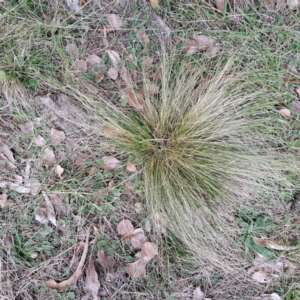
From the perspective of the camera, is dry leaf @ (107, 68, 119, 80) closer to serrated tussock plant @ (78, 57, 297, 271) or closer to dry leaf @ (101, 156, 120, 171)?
serrated tussock plant @ (78, 57, 297, 271)

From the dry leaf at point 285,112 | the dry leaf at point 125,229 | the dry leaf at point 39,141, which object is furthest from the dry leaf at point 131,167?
the dry leaf at point 285,112

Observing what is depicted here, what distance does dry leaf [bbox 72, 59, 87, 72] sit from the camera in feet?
7.25

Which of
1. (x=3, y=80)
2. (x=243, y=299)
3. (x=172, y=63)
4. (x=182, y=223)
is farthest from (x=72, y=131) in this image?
(x=243, y=299)

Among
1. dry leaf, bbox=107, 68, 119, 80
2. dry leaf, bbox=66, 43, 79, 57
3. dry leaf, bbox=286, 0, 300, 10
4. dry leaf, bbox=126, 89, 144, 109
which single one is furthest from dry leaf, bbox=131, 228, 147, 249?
dry leaf, bbox=286, 0, 300, 10

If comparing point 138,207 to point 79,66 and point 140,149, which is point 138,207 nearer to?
point 140,149

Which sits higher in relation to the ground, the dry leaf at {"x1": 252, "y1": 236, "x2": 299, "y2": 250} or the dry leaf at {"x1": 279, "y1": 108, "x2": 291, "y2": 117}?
the dry leaf at {"x1": 279, "y1": 108, "x2": 291, "y2": 117}

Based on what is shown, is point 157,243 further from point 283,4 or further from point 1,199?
point 283,4

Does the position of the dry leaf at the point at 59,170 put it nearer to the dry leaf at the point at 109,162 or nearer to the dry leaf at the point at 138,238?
the dry leaf at the point at 109,162

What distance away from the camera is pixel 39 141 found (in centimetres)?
219

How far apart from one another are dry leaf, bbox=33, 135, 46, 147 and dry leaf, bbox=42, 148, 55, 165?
0.05 metres

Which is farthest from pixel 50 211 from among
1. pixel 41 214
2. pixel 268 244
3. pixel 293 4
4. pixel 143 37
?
pixel 293 4

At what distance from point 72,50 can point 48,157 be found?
2.36 feet

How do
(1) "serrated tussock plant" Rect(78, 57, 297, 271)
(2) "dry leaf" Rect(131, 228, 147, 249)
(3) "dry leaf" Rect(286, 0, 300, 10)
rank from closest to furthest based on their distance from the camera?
1. (1) "serrated tussock plant" Rect(78, 57, 297, 271)
2. (2) "dry leaf" Rect(131, 228, 147, 249)
3. (3) "dry leaf" Rect(286, 0, 300, 10)

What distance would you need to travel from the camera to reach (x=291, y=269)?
2.19 metres
